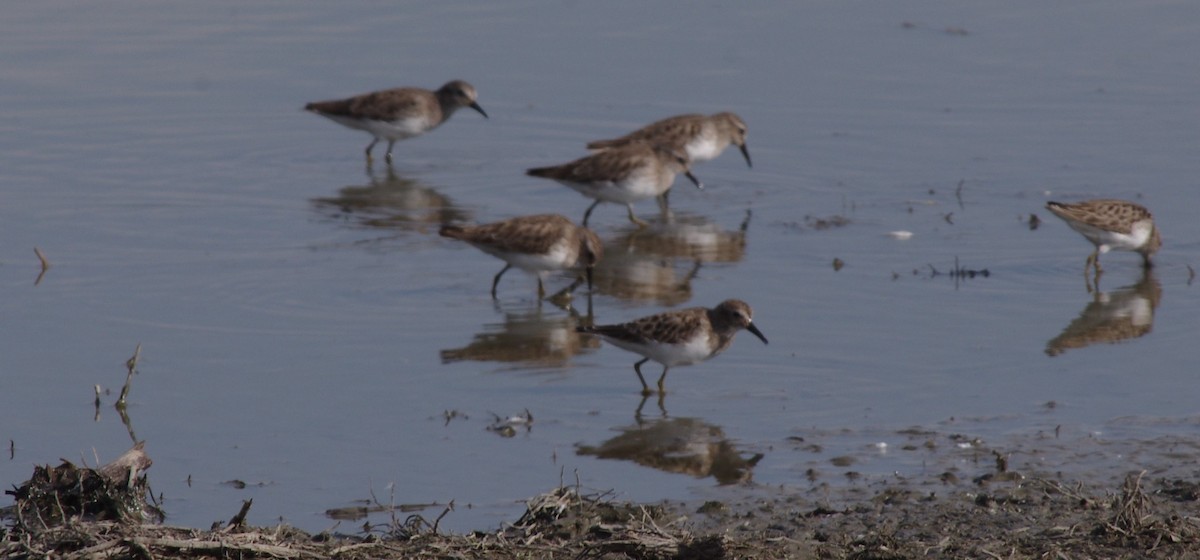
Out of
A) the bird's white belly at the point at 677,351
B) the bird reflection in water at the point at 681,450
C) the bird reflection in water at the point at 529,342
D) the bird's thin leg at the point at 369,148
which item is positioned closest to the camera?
the bird reflection in water at the point at 681,450

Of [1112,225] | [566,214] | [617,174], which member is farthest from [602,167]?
[1112,225]

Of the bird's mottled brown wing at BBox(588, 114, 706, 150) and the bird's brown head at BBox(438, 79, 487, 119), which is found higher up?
the bird's brown head at BBox(438, 79, 487, 119)

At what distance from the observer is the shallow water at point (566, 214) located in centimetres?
957

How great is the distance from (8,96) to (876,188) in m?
10.5

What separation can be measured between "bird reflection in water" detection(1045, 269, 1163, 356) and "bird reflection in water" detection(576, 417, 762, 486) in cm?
296

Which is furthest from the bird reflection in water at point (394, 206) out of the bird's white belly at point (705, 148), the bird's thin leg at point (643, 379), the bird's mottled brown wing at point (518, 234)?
the bird's thin leg at point (643, 379)

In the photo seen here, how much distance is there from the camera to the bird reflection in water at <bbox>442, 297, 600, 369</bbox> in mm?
11312

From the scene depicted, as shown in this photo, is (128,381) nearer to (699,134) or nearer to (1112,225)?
(1112,225)

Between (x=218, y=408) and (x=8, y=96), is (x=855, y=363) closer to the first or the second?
(x=218, y=408)

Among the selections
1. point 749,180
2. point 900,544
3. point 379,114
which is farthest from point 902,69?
point 900,544

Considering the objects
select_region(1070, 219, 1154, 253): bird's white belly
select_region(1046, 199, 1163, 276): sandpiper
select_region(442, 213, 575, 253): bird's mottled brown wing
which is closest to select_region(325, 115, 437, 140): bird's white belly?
select_region(442, 213, 575, 253): bird's mottled brown wing

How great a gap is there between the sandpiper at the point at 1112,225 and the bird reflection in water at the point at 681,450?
521 centimetres

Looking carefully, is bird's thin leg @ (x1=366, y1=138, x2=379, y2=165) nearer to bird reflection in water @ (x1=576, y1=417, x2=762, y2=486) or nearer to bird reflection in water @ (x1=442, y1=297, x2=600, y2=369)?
bird reflection in water @ (x1=442, y1=297, x2=600, y2=369)

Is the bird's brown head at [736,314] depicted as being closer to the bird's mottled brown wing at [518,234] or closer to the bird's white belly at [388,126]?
the bird's mottled brown wing at [518,234]
